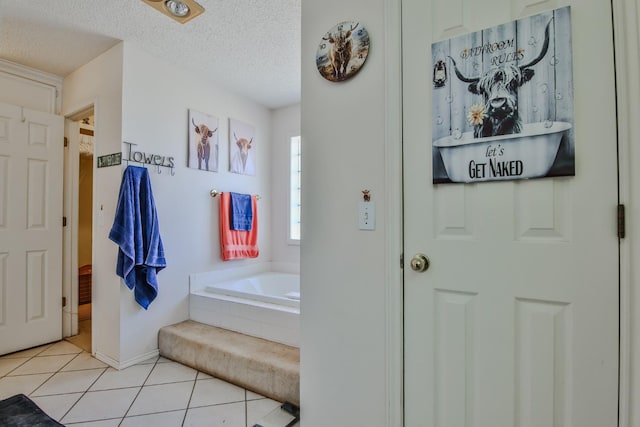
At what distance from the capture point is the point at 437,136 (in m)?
1.17

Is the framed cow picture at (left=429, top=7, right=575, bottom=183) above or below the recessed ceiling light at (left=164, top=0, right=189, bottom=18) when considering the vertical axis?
below

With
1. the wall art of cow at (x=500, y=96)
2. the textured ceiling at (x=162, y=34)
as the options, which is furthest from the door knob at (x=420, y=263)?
the textured ceiling at (x=162, y=34)

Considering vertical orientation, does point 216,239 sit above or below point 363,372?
above

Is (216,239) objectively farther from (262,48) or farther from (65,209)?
(262,48)

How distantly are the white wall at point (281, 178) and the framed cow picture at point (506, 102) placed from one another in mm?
2556

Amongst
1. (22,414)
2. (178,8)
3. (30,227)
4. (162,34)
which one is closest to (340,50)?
(178,8)

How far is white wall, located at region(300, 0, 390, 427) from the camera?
1.27 metres

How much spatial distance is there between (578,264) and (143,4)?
2.53 metres

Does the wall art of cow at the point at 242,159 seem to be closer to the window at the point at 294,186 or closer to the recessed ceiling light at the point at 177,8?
the window at the point at 294,186

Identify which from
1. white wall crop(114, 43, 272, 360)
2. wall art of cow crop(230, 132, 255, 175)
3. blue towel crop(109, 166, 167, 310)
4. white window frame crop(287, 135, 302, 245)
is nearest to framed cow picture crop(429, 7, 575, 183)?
blue towel crop(109, 166, 167, 310)

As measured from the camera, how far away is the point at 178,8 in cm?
190

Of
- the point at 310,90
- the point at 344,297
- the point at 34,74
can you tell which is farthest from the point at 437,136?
the point at 34,74

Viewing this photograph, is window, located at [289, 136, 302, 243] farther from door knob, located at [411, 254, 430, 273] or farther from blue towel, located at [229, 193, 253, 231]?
door knob, located at [411, 254, 430, 273]

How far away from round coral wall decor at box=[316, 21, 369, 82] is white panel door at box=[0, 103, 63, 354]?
2671mm
